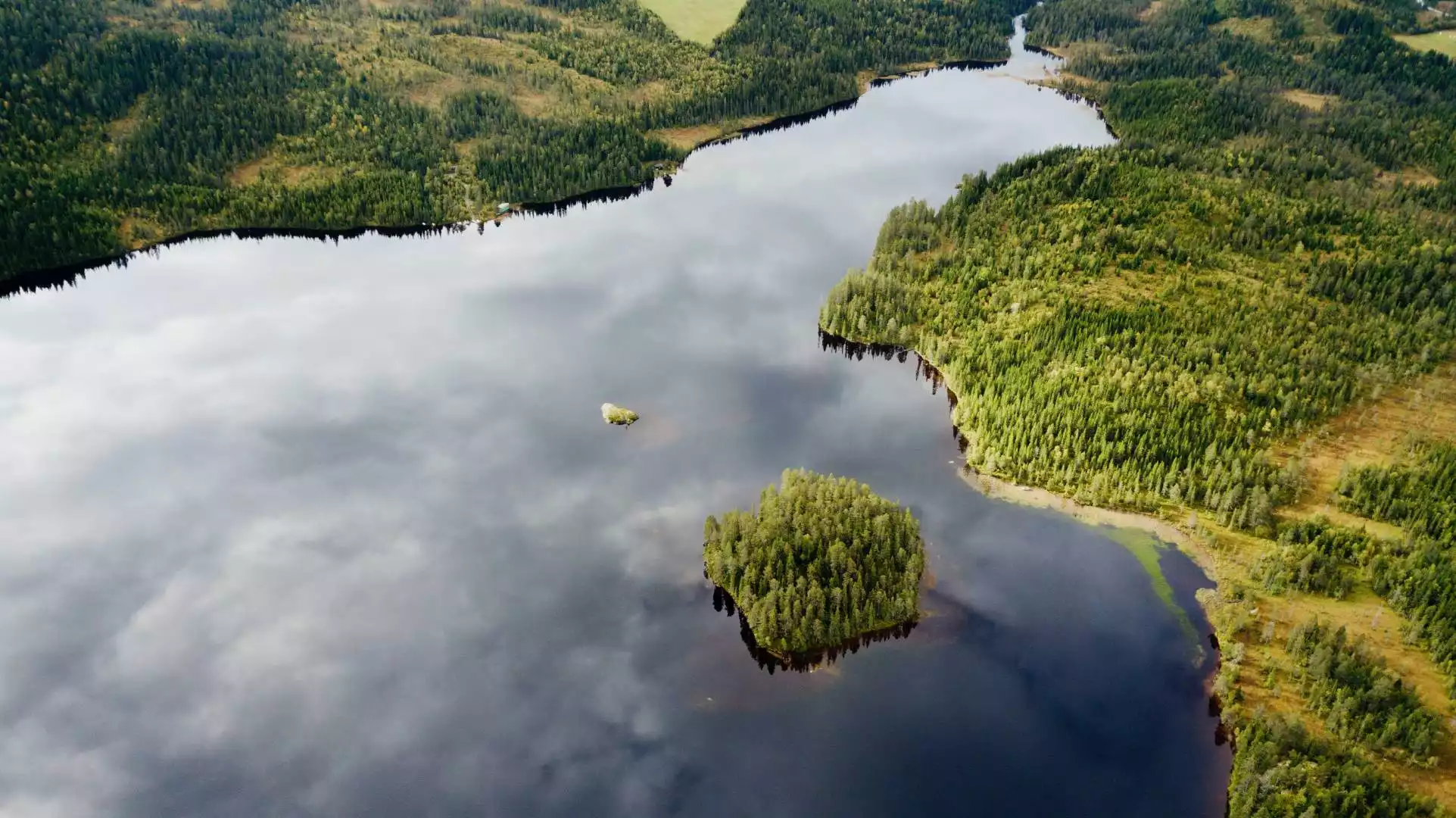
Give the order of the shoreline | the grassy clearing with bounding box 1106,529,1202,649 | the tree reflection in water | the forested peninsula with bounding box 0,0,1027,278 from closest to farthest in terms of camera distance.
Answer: the tree reflection in water, the grassy clearing with bounding box 1106,529,1202,649, the shoreline, the forested peninsula with bounding box 0,0,1027,278

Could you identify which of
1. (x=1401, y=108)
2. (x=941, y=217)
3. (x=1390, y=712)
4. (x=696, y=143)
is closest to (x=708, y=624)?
(x=1390, y=712)

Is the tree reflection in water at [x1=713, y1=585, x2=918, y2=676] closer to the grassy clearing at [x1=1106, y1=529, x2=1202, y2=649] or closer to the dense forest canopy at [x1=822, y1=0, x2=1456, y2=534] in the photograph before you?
the grassy clearing at [x1=1106, y1=529, x2=1202, y2=649]

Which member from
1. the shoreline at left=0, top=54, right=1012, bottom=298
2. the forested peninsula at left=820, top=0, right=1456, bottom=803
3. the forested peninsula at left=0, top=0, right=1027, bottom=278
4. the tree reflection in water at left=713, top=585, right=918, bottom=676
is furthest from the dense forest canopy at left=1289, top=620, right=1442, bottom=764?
the forested peninsula at left=0, top=0, right=1027, bottom=278

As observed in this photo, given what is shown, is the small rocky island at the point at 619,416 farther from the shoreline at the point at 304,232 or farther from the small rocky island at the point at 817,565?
the shoreline at the point at 304,232

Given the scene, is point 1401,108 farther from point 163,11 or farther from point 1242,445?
point 163,11

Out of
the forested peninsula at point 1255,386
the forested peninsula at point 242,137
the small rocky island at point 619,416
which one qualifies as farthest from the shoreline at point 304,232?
the small rocky island at point 619,416
